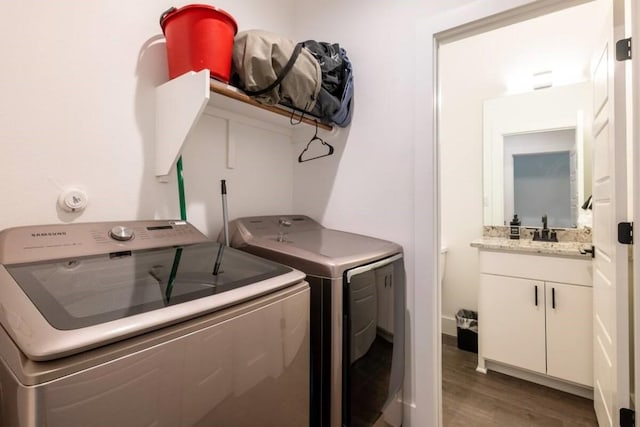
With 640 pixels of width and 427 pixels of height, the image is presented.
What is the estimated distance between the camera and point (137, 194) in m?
1.24

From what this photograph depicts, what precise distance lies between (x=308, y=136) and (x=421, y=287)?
111 centimetres

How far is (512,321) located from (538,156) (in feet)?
4.61

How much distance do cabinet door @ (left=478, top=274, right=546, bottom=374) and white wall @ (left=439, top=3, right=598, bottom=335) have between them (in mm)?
590

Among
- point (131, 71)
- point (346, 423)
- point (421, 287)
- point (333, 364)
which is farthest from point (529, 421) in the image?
point (131, 71)

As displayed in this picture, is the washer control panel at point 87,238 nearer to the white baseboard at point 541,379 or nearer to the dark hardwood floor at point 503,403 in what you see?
the dark hardwood floor at point 503,403

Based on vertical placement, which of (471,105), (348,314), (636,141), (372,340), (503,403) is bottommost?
(503,403)

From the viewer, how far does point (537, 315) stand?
207cm

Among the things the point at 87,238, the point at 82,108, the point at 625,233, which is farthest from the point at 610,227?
the point at 82,108

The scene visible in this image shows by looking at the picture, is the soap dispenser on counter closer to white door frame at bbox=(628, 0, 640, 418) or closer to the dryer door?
white door frame at bbox=(628, 0, 640, 418)

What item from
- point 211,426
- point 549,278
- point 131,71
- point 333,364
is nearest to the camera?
Answer: point 211,426

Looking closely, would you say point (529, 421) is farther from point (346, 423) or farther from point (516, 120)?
point (516, 120)

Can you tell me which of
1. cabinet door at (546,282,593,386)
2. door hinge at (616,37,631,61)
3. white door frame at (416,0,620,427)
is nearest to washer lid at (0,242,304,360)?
white door frame at (416,0,620,427)

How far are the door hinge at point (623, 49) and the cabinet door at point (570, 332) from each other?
140 centimetres

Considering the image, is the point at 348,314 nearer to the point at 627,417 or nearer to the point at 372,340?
the point at 372,340
